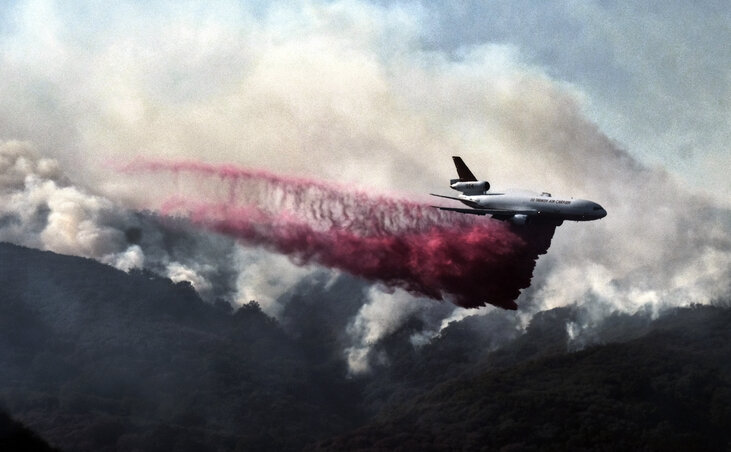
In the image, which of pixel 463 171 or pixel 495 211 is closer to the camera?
pixel 495 211

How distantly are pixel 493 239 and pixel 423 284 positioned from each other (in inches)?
483

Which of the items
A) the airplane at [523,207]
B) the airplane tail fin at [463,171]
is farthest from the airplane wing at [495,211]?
the airplane tail fin at [463,171]

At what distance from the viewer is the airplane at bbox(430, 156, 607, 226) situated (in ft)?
360

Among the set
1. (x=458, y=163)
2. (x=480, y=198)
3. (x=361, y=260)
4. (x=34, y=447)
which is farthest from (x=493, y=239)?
(x=34, y=447)

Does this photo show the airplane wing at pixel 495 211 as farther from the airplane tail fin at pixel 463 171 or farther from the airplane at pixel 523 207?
the airplane tail fin at pixel 463 171

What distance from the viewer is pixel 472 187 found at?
120000mm

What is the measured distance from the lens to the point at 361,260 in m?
127

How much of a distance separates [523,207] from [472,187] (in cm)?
984

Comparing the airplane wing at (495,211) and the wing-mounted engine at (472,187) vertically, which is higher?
the wing-mounted engine at (472,187)

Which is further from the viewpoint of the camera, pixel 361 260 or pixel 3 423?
pixel 361 260

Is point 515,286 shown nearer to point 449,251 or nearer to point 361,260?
point 449,251

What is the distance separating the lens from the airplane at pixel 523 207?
110 meters

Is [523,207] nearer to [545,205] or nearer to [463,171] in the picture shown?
[545,205]

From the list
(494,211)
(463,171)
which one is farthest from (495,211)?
(463,171)
